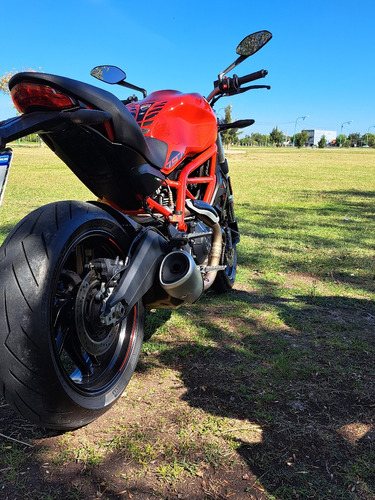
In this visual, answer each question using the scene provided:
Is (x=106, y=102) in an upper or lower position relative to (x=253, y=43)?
lower

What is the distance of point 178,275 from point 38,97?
0.99 metres

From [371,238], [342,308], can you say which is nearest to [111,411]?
[342,308]

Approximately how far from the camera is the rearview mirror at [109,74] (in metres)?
3.42

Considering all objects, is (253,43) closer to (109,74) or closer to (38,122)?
(109,74)

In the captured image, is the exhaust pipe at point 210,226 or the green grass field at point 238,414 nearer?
the green grass field at point 238,414

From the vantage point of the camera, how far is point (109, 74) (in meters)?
3.44

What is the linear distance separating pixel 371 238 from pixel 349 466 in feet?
15.2

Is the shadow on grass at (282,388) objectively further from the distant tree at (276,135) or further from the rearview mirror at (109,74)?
the distant tree at (276,135)

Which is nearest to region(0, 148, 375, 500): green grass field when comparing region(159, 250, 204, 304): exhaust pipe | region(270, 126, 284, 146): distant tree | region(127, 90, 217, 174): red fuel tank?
region(159, 250, 204, 304): exhaust pipe

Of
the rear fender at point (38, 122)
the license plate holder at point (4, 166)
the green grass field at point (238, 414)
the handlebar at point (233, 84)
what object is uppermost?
the handlebar at point (233, 84)

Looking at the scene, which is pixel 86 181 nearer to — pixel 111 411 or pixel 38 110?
pixel 38 110

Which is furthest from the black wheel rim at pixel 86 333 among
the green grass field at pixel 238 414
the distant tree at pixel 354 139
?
the distant tree at pixel 354 139

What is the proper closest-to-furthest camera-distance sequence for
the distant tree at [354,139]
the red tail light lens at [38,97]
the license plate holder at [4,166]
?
Result: the license plate holder at [4,166] < the red tail light lens at [38,97] < the distant tree at [354,139]

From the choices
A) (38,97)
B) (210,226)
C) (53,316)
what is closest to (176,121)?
(210,226)
